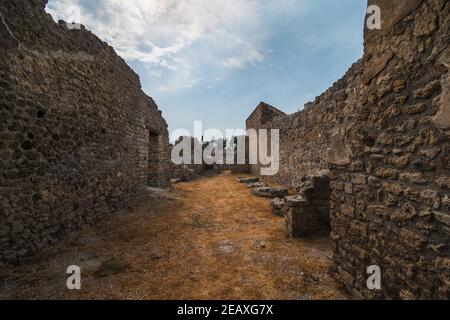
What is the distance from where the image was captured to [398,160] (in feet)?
7.27

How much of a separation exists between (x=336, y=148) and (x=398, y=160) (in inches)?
40.7

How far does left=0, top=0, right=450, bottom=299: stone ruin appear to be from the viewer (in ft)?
6.35

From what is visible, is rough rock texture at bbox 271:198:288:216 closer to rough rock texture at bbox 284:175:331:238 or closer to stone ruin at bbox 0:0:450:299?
stone ruin at bbox 0:0:450:299

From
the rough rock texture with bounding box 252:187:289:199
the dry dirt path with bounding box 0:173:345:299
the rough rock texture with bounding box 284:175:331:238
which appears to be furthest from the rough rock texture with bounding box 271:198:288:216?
the rough rock texture with bounding box 252:187:289:199

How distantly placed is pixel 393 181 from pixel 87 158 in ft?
19.0

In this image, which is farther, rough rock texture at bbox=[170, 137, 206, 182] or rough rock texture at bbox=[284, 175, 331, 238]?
rough rock texture at bbox=[170, 137, 206, 182]

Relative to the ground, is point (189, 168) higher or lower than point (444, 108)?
lower

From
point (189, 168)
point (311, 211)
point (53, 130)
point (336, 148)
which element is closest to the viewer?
point (336, 148)

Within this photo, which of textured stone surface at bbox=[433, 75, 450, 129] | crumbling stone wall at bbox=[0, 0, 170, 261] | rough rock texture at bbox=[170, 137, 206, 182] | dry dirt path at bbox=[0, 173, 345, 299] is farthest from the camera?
rough rock texture at bbox=[170, 137, 206, 182]

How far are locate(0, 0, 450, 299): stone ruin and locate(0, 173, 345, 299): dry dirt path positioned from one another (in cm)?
42

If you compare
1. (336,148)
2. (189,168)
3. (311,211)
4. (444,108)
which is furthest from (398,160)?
(189,168)

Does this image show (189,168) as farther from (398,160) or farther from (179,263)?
(398,160)

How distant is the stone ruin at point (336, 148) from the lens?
1937 millimetres

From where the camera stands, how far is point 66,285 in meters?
3.04
